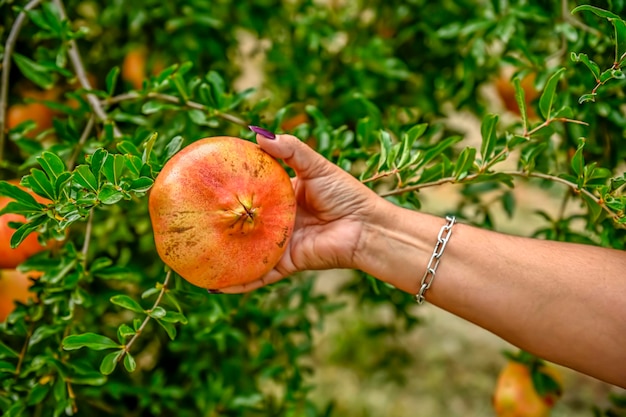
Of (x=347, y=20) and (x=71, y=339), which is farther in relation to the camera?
(x=347, y=20)

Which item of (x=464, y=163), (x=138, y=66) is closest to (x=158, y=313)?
(x=464, y=163)

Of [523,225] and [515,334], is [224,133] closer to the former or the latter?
[515,334]

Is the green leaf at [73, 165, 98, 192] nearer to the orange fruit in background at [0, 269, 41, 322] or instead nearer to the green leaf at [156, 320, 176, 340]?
the green leaf at [156, 320, 176, 340]

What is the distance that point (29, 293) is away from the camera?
111 centimetres

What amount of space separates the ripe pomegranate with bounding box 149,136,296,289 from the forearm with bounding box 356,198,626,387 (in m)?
0.22

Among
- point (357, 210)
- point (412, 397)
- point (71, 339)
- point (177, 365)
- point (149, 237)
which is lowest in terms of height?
point (412, 397)

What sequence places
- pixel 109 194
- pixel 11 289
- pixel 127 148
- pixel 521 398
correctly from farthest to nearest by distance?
pixel 521 398 → pixel 11 289 → pixel 127 148 → pixel 109 194

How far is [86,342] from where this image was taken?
32.6 inches

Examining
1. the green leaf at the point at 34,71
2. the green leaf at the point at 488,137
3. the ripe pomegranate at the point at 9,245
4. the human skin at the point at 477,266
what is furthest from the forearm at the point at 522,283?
the green leaf at the point at 34,71

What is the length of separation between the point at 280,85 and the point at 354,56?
200mm

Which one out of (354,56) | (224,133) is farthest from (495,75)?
(224,133)

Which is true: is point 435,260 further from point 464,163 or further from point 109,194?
point 109,194

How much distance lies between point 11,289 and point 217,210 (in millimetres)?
532

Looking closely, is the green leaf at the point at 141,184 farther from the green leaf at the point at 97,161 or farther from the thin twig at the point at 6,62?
the thin twig at the point at 6,62
